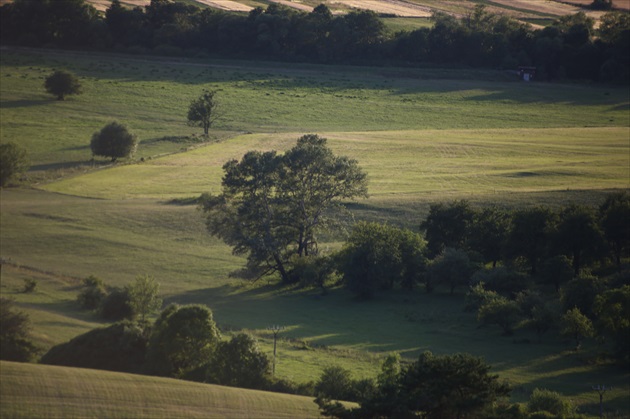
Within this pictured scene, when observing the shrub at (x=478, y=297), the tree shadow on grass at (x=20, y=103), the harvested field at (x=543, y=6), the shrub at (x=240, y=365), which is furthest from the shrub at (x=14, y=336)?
the harvested field at (x=543, y=6)


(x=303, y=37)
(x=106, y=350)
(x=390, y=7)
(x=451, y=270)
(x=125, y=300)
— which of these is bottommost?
(x=125, y=300)

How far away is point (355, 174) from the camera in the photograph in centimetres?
6300

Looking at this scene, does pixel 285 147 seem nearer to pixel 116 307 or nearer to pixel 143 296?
pixel 143 296

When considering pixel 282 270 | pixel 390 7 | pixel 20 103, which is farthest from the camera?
pixel 390 7

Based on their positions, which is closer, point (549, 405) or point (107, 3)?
point (549, 405)

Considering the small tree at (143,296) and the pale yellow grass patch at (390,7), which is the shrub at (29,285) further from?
the pale yellow grass patch at (390,7)

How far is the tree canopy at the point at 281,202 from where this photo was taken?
59531mm

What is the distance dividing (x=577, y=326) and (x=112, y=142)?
50.9m

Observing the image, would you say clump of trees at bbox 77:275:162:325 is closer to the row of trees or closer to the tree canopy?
the row of trees

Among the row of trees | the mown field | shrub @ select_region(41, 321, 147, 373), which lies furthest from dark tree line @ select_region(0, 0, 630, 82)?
shrub @ select_region(41, 321, 147, 373)

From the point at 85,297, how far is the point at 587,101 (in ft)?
287

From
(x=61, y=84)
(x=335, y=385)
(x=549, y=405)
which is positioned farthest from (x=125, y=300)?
(x=61, y=84)

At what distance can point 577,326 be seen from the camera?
43.8m

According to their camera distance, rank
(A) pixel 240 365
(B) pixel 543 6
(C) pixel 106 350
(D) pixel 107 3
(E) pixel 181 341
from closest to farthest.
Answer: (C) pixel 106 350, (A) pixel 240 365, (E) pixel 181 341, (D) pixel 107 3, (B) pixel 543 6
